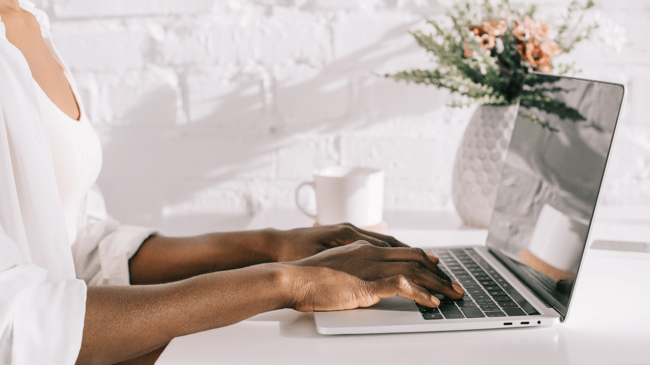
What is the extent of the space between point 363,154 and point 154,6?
0.51m

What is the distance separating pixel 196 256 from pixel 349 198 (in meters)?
0.24

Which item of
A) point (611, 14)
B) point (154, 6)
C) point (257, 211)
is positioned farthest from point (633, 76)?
point (154, 6)

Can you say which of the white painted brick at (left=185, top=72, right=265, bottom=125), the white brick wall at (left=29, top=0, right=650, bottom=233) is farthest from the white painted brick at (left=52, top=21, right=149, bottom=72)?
the white painted brick at (left=185, top=72, right=265, bottom=125)

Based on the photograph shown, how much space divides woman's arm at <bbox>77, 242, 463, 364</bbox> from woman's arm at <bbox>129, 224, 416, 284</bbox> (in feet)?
0.52

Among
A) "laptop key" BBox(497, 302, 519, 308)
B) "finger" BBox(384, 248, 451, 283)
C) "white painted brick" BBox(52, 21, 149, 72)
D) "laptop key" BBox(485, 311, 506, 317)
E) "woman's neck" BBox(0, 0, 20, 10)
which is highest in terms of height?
"woman's neck" BBox(0, 0, 20, 10)

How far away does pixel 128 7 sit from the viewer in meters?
1.02

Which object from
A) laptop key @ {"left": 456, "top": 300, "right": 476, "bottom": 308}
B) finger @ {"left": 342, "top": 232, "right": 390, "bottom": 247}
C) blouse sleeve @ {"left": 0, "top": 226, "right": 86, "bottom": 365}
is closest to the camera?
blouse sleeve @ {"left": 0, "top": 226, "right": 86, "bottom": 365}

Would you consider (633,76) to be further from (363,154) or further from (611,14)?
(363,154)

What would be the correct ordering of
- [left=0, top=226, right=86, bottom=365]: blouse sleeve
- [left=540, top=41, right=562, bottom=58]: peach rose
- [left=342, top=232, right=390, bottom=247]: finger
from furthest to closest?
[left=540, top=41, right=562, bottom=58]: peach rose, [left=342, top=232, right=390, bottom=247]: finger, [left=0, top=226, right=86, bottom=365]: blouse sleeve

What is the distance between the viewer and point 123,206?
1112 millimetres

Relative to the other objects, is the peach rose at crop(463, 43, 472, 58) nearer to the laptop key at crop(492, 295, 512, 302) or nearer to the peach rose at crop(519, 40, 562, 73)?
the peach rose at crop(519, 40, 562, 73)

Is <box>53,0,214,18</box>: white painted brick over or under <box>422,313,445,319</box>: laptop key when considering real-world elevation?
over

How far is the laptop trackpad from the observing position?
0.51m

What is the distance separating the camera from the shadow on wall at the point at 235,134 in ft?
3.42
